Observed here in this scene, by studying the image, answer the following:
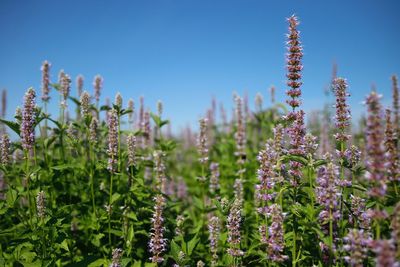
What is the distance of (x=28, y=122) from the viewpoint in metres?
4.56

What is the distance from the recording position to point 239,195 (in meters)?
6.23

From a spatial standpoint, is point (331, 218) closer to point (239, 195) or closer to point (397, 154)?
point (397, 154)

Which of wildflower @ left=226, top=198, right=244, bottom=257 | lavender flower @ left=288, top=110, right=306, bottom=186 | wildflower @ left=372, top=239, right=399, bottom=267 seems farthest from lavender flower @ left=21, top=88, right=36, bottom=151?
wildflower @ left=372, top=239, right=399, bottom=267

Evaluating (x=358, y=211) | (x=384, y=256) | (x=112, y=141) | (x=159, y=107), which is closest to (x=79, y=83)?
(x=159, y=107)

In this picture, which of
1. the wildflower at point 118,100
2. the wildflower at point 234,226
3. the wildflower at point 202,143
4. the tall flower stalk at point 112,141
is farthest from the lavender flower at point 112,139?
the wildflower at point 202,143

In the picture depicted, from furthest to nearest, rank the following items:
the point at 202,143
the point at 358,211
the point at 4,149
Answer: the point at 202,143
the point at 4,149
the point at 358,211

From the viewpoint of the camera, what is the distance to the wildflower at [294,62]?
4.34 meters

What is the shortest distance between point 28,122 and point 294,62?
12.6ft

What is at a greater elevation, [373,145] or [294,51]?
[294,51]

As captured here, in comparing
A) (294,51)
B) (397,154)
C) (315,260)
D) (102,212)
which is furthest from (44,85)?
(397,154)

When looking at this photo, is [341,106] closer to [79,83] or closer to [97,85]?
[97,85]

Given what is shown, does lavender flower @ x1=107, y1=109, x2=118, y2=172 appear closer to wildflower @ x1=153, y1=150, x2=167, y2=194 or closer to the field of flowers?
the field of flowers

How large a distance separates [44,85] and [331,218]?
6569 millimetres

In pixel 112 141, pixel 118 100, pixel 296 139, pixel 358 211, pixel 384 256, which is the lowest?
pixel 384 256
